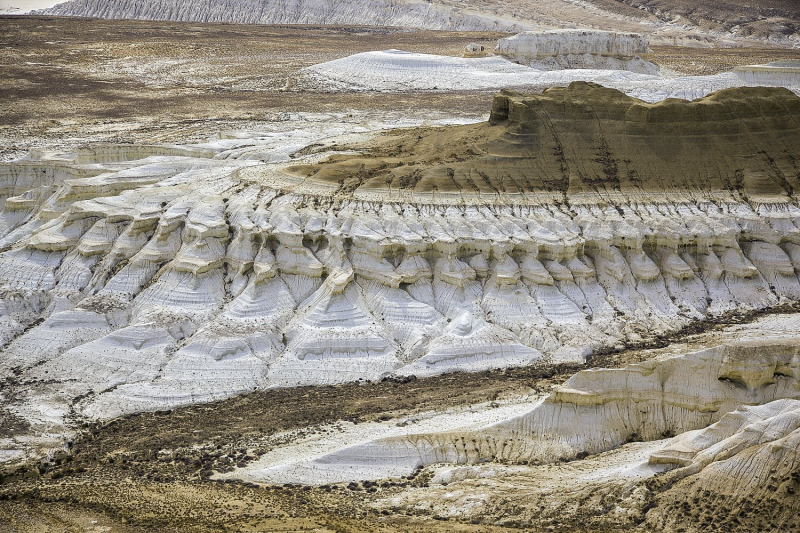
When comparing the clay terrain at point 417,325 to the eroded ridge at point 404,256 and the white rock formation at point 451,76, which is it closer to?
the eroded ridge at point 404,256

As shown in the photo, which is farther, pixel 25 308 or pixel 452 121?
pixel 452 121

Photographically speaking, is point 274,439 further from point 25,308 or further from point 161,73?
point 161,73

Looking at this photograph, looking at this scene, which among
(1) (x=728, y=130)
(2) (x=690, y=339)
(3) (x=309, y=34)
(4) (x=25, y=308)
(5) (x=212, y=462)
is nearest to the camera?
(5) (x=212, y=462)

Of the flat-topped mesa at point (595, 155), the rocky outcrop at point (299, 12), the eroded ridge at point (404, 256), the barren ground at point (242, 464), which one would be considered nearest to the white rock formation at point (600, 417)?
the barren ground at point (242, 464)

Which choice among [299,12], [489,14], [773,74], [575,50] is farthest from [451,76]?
[299,12]

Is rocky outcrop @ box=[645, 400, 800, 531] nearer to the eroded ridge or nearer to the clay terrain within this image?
the clay terrain

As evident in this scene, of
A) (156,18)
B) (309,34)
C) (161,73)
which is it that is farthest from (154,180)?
(156,18)
